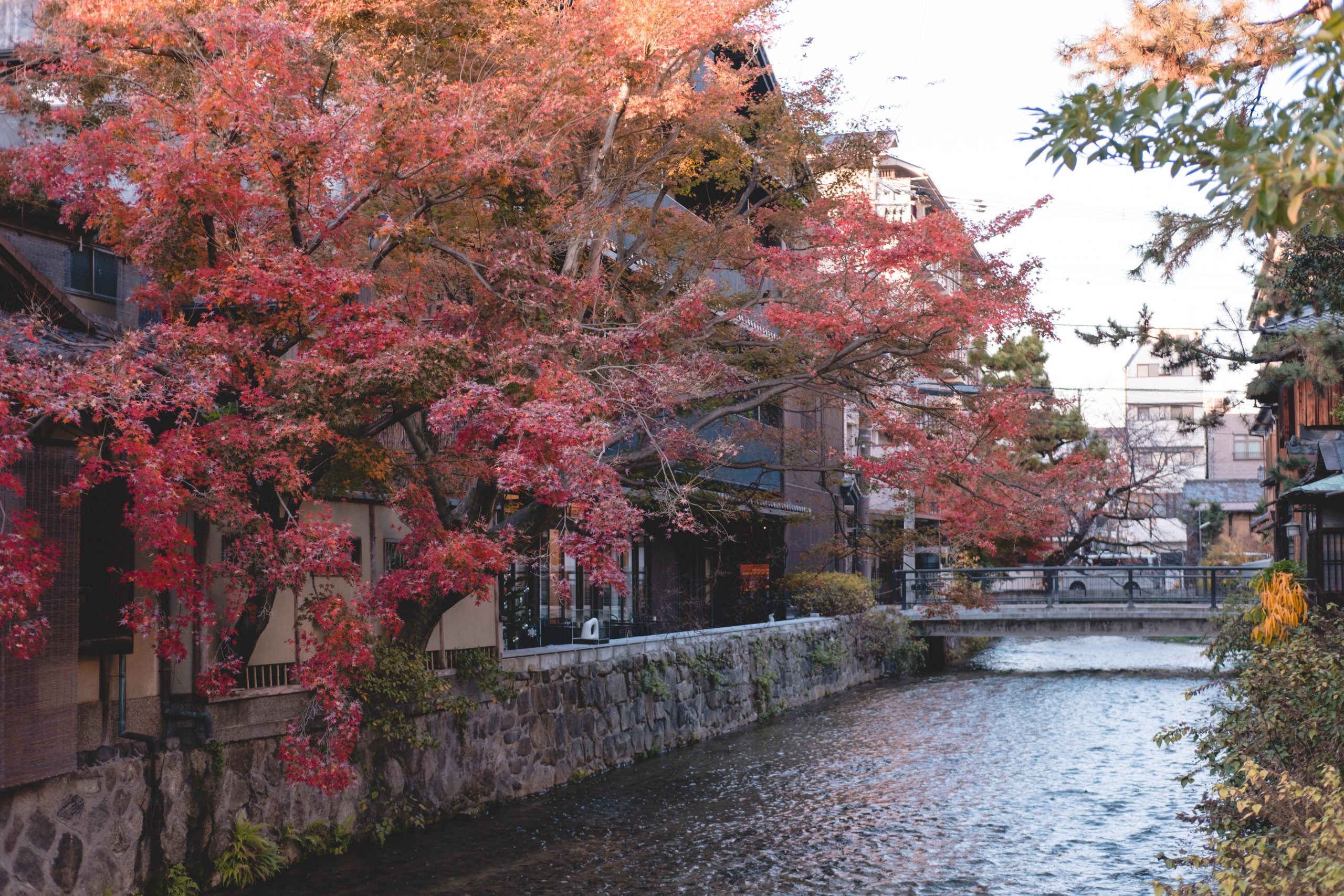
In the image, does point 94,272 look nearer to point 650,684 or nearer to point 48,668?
point 48,668

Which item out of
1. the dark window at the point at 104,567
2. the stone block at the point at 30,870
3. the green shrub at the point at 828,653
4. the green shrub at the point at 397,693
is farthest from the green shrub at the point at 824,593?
the stone block at the point at 30,870

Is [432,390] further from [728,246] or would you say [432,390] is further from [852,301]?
[728,246]

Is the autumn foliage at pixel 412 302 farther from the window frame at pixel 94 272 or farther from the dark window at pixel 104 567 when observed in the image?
the window frame at pixel 94 272

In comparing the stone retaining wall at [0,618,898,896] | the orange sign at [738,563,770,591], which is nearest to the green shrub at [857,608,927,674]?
the orange sign at [738,563,770,591]

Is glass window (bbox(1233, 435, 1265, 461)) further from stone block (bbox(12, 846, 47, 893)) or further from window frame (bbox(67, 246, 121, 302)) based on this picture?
stone block (bbox(12, 846, 47, 893))

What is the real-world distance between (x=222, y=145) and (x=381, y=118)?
1.50 m

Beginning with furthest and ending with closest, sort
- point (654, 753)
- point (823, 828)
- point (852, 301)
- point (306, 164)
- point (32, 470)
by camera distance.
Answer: point (654, 753) < point (852, 301) < point (823, 828) < point (306, 164) < point (32, 470)

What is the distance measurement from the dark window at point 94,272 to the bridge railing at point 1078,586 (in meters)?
21.8

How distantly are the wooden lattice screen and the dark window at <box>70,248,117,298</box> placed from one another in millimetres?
4565

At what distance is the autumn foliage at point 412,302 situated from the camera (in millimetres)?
10500

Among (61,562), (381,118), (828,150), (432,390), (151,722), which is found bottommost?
(151,722)

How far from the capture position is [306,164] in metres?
11.1

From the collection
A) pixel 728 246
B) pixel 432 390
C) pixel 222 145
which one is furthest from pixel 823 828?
pixel 222 145

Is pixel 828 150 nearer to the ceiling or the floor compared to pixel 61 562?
nearer to the ceiling
